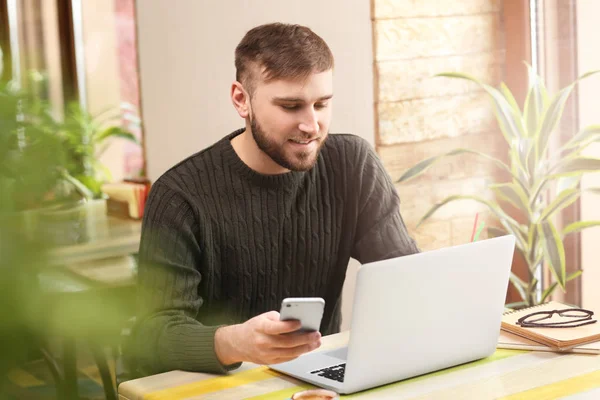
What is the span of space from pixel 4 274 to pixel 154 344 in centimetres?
125

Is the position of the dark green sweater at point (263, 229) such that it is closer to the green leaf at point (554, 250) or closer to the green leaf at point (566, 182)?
the green leaf at point (554, 250)

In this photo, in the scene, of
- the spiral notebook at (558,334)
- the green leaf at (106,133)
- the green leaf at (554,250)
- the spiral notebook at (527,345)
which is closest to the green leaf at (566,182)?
the green leaf at (554,250)

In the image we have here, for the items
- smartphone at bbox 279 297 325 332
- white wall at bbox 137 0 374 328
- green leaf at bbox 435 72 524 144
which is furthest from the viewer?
green leaf at bbox 435 72 524 144

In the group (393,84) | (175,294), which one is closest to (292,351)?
(175,294)

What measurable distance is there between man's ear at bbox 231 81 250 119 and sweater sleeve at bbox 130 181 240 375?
26cm

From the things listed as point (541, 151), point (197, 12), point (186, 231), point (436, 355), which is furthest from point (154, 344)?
point (541, 151)

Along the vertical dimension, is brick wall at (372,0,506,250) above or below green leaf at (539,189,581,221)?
above

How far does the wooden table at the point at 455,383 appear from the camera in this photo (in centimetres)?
129

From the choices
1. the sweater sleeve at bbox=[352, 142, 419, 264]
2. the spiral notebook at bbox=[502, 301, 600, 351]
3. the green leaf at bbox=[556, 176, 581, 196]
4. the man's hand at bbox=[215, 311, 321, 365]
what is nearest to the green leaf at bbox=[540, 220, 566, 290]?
the green leaf at bbox=[556, 176, 581, 196]

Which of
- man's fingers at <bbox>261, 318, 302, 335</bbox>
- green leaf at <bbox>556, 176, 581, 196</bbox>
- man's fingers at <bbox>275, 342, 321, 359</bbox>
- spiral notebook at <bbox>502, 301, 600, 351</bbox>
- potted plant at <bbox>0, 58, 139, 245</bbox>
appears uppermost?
potted plant at <bbox>0, 58, 139, 245</bbox>

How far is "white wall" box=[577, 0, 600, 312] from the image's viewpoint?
2.85 m

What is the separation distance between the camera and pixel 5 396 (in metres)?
0.30

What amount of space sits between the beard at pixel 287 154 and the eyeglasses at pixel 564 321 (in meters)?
0.57

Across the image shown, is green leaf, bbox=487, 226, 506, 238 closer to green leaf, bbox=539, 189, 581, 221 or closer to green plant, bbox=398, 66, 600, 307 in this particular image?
green plant, bbox=398, 66, 600, 307
